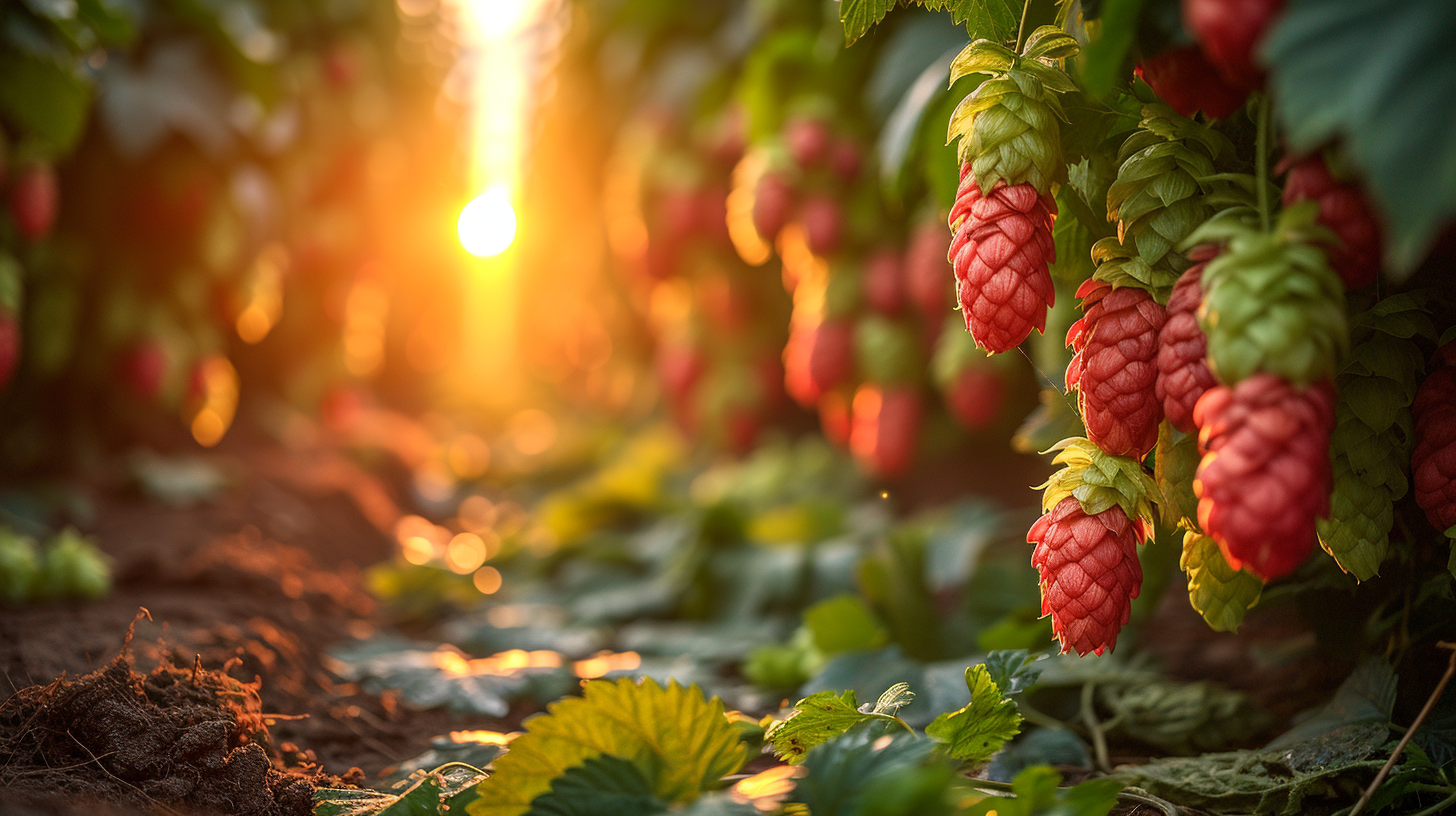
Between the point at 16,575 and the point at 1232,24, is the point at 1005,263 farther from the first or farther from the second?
the point at 16,575

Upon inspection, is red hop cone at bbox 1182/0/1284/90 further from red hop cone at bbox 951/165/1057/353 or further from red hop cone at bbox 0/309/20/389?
red hop cone at bbox 0/309/20/389

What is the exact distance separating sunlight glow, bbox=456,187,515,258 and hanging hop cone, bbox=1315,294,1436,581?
5352 mm

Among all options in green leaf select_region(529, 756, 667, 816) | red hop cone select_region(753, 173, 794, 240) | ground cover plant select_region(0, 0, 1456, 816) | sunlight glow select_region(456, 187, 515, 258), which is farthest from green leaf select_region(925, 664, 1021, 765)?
sunlight glow select_region(456, 187, 515, 258)

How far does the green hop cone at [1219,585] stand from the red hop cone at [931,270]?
1.14 m

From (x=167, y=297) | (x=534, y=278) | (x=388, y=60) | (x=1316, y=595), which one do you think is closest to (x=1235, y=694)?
(x=1316, y=595)

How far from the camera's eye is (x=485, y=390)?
8.48m

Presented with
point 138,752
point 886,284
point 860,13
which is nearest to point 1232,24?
point 860,13

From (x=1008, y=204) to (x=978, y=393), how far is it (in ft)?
4.08

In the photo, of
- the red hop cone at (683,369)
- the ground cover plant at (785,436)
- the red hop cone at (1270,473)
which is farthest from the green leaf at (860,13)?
the red hop cone at (683,369)

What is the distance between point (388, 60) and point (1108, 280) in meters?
4.39

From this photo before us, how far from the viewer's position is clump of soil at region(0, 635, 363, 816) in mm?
896

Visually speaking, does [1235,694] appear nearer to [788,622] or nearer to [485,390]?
[788,622]

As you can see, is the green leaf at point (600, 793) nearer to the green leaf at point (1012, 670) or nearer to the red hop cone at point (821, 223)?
the green leaf at point (1012, 670)

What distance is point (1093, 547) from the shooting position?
768mm
